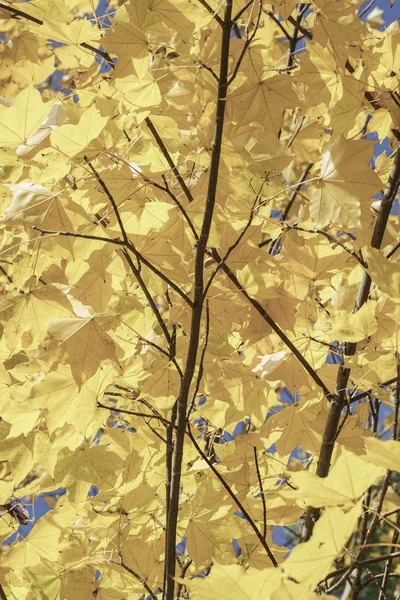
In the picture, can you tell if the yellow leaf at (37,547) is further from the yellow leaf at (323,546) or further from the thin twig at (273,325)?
the yellow leaf at (323,546)

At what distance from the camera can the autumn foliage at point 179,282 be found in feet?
4.24

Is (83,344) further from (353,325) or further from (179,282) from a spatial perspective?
(353,325)

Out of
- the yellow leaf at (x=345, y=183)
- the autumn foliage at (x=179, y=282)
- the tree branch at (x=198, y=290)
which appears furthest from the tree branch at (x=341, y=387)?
the tree branch at (x=198, y=290)

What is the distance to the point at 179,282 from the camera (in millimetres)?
1434

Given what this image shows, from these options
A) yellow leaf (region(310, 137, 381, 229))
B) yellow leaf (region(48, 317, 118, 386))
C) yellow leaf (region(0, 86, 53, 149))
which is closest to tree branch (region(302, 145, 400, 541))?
yellow leaf (region(310, 137, 381, 229))

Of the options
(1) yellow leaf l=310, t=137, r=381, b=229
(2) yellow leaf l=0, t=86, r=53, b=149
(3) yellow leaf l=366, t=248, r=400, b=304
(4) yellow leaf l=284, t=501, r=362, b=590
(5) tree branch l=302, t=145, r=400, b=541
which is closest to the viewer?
(4) yellow leaf l=284, t=501, r=362, b=590

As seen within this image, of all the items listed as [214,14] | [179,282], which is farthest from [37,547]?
[214,14]

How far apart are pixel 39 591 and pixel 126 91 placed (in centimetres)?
121

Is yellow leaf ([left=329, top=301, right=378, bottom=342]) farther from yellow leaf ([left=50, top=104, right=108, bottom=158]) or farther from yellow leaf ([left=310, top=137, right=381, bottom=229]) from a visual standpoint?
yellow leaf ([left=50, top=104, right=108, bottom=158])

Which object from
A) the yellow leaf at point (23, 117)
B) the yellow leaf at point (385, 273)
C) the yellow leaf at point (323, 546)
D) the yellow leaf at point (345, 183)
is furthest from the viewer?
the yellow leaf at point (345, 183)

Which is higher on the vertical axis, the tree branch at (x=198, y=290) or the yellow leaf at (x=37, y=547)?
the tree branch at (x=198, y=290)

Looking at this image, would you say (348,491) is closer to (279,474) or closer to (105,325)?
(105,325)

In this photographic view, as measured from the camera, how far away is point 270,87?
140cm

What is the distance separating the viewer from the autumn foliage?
129 cm
